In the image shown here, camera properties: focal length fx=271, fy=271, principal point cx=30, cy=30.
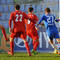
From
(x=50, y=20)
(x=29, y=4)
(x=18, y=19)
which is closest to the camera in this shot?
(x=18, y=19)

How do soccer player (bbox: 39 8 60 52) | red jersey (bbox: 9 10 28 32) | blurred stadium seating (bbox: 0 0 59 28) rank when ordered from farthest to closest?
blurred stadium seating (bbox: 0 0 59 28) → soccer player (bbox: 39 8 60 52) → red jersey (bbox: 9 10 28 32)

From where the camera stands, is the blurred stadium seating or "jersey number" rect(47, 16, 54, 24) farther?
the blurred stadium seating

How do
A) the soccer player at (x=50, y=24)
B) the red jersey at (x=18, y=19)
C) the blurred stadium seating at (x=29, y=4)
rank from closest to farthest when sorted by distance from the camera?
the red jersey at (x=18, y=19) < the soccer player at (x=50, y=24) < the blurred stadium seating at (x=29, y=4)

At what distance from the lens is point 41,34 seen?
8.80 m

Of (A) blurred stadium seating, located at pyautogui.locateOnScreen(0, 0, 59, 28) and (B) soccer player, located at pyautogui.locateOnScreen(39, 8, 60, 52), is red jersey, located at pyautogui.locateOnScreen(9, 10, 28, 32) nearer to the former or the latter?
(B) soccer player, located at pyautogui.locateOnScreen(39, 8, 60, 52)

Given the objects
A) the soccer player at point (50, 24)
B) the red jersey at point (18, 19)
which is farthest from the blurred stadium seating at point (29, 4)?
the red jersey at point (18, 19)

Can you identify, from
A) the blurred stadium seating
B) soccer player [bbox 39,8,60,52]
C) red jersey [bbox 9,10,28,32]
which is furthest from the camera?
the blurred stadium seating

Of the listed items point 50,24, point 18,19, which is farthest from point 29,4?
point 18,19

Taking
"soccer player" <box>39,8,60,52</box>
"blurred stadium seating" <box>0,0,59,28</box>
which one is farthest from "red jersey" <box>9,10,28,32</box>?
"blurred stadium seating" <box>0,0,59,28</box>

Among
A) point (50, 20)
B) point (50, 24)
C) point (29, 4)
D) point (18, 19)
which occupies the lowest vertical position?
point (50, 24)

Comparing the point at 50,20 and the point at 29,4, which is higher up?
the point at 29,4

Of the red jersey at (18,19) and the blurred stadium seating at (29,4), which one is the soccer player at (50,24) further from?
the blurred stadium seating at (29,4)

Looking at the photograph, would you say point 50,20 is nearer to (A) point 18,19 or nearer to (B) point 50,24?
(B) point 50,24

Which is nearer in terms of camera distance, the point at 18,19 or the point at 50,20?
the point at 18,19
